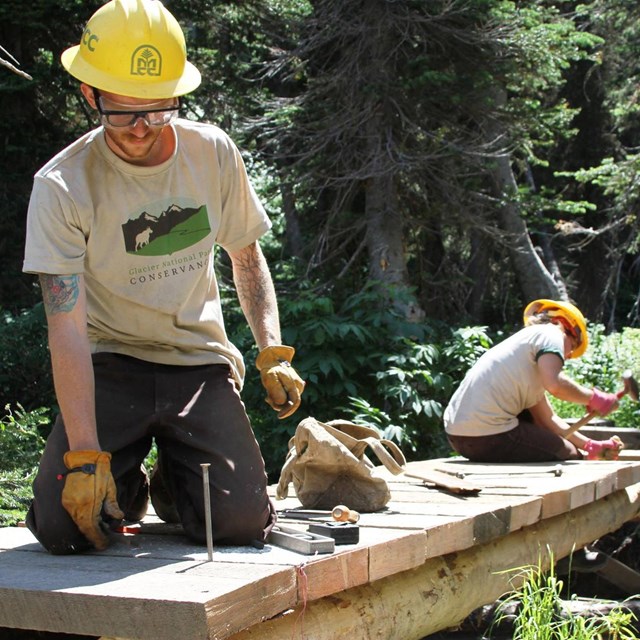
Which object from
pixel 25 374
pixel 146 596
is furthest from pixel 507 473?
pixel 25 374

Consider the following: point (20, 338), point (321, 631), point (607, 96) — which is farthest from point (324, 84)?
point (321, 631)

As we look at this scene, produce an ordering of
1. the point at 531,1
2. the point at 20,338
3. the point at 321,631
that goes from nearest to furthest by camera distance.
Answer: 1. the point at 321,631
2. the point at 20,338
3. the point at 531,1

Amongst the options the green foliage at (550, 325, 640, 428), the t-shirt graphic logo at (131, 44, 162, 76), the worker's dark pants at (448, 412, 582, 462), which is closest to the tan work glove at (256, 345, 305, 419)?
the t-shirt graphic logo at (131, 44, 162, 76)

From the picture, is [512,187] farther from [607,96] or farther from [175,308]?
[175,308]

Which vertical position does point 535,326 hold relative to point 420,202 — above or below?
below

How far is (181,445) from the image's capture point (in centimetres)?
341

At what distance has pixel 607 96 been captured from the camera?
15109 millimetres

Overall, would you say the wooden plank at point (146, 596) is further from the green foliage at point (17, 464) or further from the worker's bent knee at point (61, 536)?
the green foliage at point (17, 464)

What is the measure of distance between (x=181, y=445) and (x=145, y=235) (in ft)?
2.33

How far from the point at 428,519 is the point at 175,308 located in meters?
1.25

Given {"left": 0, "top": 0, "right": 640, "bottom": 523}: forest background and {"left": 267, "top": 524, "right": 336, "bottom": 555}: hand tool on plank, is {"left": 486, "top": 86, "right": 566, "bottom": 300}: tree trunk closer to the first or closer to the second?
{"left": 0, "top": 0, "right": 640, "bottom": 523}: forest background

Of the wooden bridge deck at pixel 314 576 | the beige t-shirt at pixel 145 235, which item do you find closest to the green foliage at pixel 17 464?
the wooden bridge deck at pixel 314 576

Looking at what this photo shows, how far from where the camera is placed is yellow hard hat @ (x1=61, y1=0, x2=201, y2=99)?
3150mm

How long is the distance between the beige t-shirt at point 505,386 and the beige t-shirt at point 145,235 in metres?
2.78
